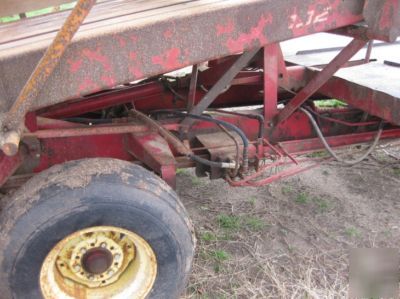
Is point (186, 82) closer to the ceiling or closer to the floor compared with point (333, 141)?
closer to the ceiling

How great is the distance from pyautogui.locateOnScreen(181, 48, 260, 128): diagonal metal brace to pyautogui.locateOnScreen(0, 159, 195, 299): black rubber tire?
0.67 metres

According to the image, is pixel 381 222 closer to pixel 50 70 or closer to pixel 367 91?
pixel 367 91

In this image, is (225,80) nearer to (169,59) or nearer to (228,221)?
(169,59)

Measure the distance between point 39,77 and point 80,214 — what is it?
65 centimetres

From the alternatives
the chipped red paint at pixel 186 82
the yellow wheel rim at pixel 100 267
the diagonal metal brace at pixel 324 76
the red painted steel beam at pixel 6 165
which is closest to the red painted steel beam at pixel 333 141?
the chipped red paint at pixel 186 82

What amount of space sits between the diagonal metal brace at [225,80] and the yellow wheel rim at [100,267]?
0.87 meters

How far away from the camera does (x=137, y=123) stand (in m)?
2.80

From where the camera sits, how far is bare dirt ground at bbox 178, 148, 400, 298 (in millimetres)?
2898

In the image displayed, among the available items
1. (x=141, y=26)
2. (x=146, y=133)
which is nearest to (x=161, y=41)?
(x=141, y=26)

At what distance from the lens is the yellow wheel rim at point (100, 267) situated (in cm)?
227


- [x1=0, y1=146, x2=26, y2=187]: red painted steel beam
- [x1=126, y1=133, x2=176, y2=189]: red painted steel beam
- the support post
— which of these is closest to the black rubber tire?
[x1=0, y1=146, x2=26, y2=187]: red painted steel beam

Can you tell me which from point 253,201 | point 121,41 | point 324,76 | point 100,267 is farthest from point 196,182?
point 121,41

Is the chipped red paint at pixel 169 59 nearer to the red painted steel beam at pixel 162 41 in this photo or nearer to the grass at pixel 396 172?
the red painted steel beam at pixel 162 41

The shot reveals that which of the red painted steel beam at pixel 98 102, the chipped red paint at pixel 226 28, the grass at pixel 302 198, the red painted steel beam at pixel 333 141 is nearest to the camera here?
the chipped red paint at pixel 226 28
